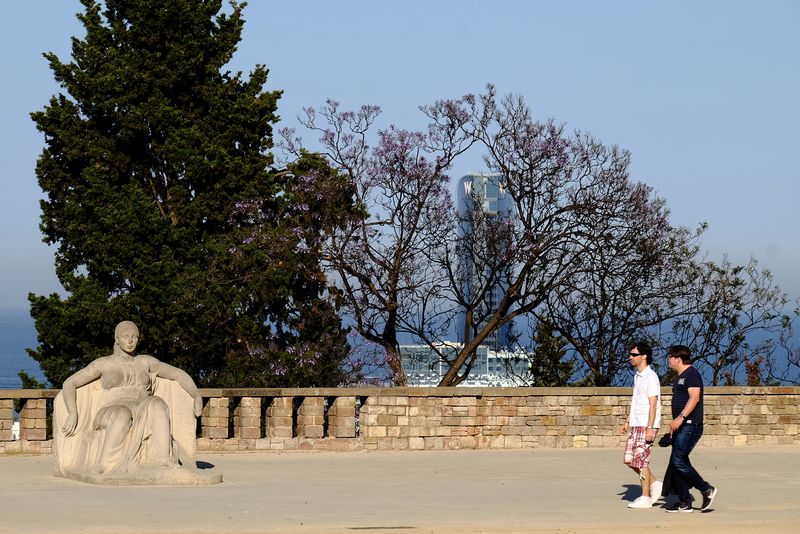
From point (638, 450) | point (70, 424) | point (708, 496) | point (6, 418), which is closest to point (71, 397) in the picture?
point (70, 424)

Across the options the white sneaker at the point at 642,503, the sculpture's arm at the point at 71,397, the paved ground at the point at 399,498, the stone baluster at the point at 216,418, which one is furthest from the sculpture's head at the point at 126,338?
the white sneaker at the point at 642,503

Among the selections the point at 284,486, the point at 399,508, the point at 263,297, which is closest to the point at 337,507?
the point at 399,508

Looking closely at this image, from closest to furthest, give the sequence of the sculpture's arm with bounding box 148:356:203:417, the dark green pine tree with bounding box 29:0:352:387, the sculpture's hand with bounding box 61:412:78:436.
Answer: the sculpture's hand with bounding box 61:412:78:436 → the sculpture's arm with bounding box 148:356:203:417 → the dark green pine tree with bounding box 29:0:352:387

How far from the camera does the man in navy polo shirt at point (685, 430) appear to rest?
37.3 feet

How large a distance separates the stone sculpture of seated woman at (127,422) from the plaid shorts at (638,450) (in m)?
4.33

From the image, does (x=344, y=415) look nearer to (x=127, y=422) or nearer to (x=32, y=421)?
(x=32, y=421)

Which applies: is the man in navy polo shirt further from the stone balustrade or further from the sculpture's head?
the stone balustrade

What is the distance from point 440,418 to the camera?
18.0 m

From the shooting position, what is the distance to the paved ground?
10.3 meters

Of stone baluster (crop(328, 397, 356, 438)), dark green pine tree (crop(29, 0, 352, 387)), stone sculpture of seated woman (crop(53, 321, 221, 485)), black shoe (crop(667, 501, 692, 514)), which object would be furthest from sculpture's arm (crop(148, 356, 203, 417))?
dark green pine tree (crop(29, 0, 352, 387))

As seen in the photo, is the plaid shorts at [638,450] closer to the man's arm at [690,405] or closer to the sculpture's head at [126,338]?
the man's arm at [690,405]

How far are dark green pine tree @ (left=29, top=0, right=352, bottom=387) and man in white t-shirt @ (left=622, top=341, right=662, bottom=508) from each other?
51.3ft

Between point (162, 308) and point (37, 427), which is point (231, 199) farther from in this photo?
point (37, 427)

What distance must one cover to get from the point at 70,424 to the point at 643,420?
5.84 m
